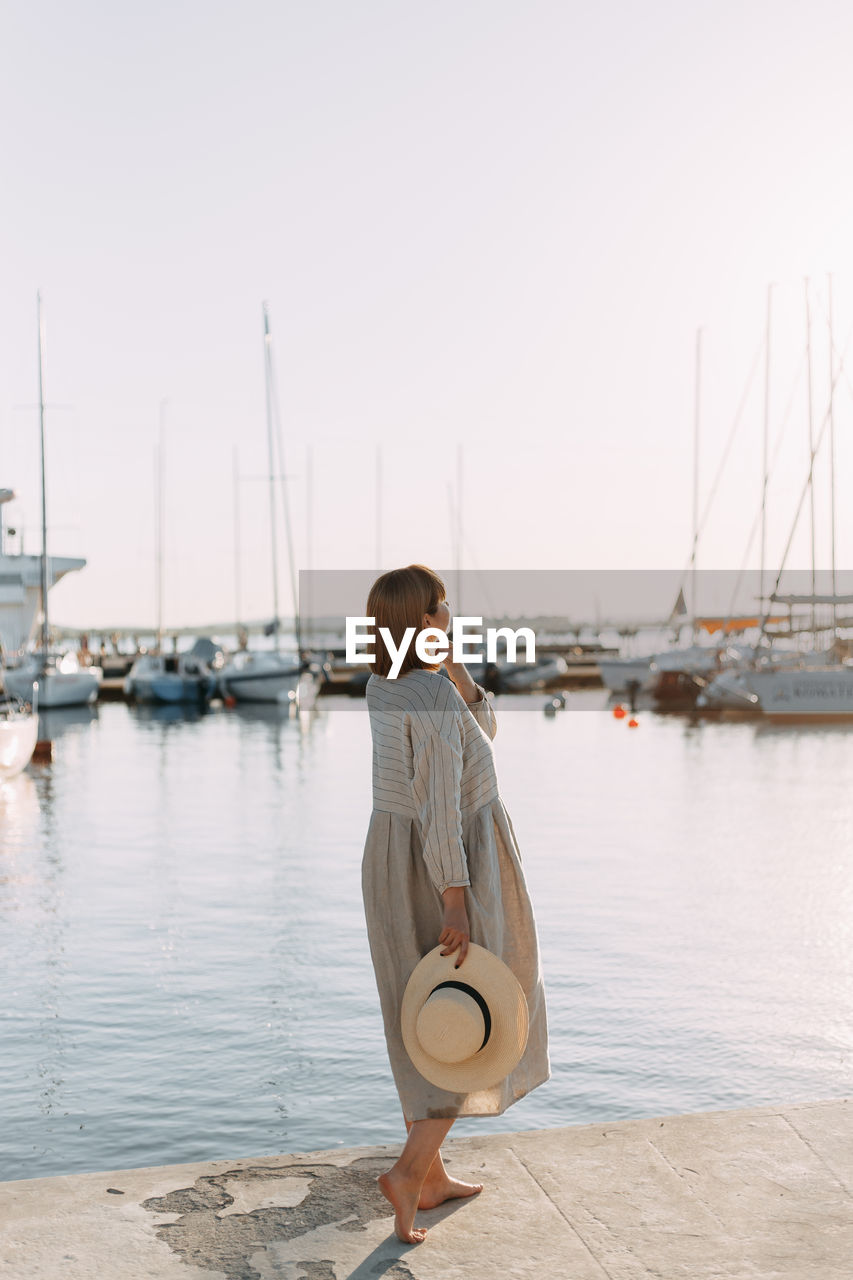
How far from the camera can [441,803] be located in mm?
3508

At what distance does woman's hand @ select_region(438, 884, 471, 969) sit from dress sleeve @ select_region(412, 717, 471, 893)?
0.03 m

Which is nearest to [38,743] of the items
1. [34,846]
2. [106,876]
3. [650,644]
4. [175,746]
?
[175,746]

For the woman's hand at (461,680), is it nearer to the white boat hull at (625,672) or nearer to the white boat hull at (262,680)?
the white boat hull at (262,680)

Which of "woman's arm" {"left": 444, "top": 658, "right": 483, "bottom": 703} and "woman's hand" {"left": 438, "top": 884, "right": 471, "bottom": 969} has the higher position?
"woman's arm" {"left": 444, "top": 658, "right": 483, "bottom": 703}

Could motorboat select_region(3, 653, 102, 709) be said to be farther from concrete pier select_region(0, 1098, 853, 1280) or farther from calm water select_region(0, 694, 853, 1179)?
concrete pier select_region(0, 1098, 853, 1280)

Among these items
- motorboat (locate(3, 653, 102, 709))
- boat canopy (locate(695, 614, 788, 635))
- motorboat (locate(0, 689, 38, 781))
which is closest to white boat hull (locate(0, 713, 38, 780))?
motorboat (locate(0, 689, 38, 781))

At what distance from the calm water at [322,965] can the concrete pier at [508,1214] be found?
197 centimetres

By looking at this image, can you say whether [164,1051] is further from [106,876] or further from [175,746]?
[175,746]

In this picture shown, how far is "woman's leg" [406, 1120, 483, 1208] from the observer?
3629mm

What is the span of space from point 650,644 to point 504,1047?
89822 millimetres

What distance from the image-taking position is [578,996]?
27.4 ft

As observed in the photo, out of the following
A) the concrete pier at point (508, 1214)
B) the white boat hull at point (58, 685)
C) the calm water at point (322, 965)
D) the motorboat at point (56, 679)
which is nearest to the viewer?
the concrete pier at point (508, 1214)

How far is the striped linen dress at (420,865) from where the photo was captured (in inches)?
141

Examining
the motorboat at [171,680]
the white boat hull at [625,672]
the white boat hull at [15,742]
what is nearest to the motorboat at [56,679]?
the motorboat at [171,680]
